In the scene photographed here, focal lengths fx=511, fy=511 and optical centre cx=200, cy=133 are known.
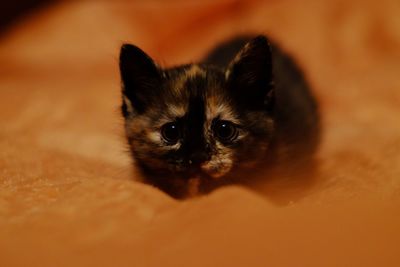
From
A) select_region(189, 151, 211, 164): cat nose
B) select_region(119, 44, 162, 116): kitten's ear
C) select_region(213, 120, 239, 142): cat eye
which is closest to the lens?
select_region(189, 151, 211, 164): cat nose

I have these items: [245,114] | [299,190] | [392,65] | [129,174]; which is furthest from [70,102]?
[392,65]

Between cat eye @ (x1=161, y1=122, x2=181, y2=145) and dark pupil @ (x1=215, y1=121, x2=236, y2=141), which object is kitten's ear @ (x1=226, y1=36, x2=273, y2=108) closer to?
dark pupil @ (x1=215, y1=121, x2=236, y2=141)

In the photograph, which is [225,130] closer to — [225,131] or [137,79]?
[225,131]

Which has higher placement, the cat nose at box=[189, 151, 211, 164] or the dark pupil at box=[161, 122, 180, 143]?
the dark pupil at box=[161, 122, 180, 143]

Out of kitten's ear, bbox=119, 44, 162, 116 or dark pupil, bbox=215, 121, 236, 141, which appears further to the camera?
kitten's ear, bbox=119, 44, 162, 116

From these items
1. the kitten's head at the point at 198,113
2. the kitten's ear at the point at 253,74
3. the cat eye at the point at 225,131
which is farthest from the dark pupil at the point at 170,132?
the kitten's ear at the point at 253,74

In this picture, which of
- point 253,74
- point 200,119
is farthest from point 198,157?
point 253,74

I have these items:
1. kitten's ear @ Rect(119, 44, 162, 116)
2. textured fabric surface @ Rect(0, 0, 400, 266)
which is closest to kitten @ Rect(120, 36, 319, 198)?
kitten's ear @ Rect(119, 44, 162, 116)
